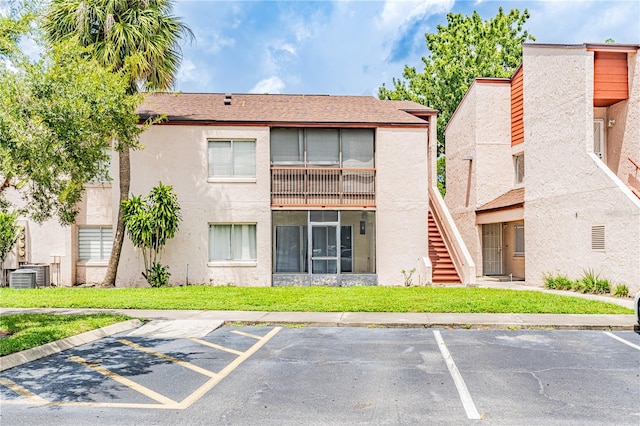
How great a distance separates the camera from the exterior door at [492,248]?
2391cm

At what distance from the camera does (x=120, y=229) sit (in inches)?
737

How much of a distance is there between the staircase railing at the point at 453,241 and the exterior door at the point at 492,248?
3.10 meters

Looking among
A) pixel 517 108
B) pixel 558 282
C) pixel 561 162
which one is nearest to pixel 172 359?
pixel 558 282

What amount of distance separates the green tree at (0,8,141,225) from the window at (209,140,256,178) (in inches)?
315

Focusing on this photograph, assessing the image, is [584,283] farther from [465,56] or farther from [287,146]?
[465,56]

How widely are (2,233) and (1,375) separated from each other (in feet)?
43.4

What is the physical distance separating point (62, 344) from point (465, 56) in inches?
1333

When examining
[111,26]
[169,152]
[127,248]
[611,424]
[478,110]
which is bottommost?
[611,424]

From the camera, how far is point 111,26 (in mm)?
17750

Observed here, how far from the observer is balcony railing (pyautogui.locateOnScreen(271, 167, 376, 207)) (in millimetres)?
19547

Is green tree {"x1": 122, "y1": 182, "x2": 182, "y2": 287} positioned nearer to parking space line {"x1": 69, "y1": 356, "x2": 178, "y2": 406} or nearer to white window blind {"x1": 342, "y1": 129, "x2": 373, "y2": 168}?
white window blind {"x1": 342, "y1": 129, "x2": 373, "y2": 168}

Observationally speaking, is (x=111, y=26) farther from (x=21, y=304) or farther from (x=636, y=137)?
(x=636, y=137)

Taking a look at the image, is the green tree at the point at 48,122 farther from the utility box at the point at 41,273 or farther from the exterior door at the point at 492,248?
the exterior door at the point at 492,248

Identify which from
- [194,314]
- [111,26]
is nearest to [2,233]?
[111,26]
